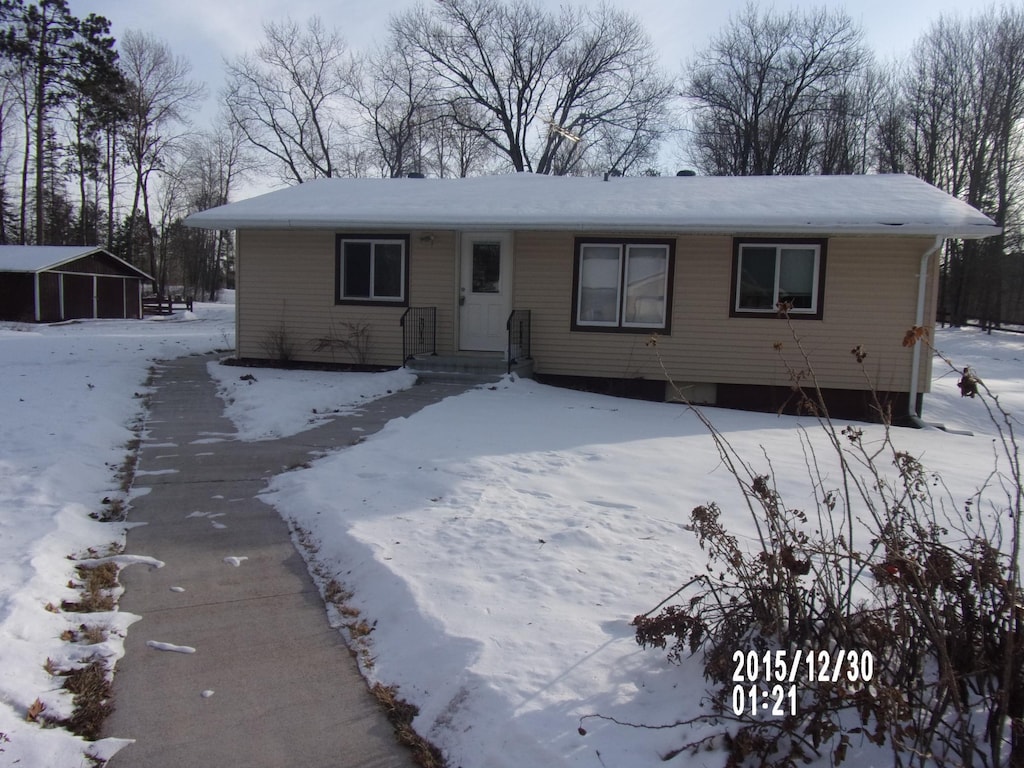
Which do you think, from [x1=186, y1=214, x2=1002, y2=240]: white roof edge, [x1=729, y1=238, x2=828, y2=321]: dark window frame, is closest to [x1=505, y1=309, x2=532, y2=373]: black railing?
[x1=186, y1=214, x2=1002, y2=240]: white roof edge

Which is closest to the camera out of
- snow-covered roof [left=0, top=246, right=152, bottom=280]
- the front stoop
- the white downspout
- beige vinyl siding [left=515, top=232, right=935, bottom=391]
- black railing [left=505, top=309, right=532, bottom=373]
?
the white downspout

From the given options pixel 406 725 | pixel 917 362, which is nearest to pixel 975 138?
pixel 917 362

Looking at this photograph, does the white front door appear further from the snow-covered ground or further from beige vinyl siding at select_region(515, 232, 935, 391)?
the snow-covered ground

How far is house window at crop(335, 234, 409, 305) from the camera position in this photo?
505 inches

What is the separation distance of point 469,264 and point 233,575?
29.9 feet

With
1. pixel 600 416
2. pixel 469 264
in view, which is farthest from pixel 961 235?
pixel 469 264

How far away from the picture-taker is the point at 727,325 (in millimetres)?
11828

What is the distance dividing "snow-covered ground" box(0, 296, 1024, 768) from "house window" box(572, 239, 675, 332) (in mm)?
2548

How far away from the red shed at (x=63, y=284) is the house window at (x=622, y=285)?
24917 mm

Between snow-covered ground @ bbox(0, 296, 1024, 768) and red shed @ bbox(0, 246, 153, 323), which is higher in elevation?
red shed @ bbox(0, 246, 153, 323)

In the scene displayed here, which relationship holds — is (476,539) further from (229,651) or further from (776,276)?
(776,276)

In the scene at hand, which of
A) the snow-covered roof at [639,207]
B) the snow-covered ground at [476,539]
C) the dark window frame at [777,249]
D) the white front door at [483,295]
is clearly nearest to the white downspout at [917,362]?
the snow-covered roof at [639,207]

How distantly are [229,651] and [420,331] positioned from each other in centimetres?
965

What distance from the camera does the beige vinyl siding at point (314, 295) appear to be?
41.6ft
